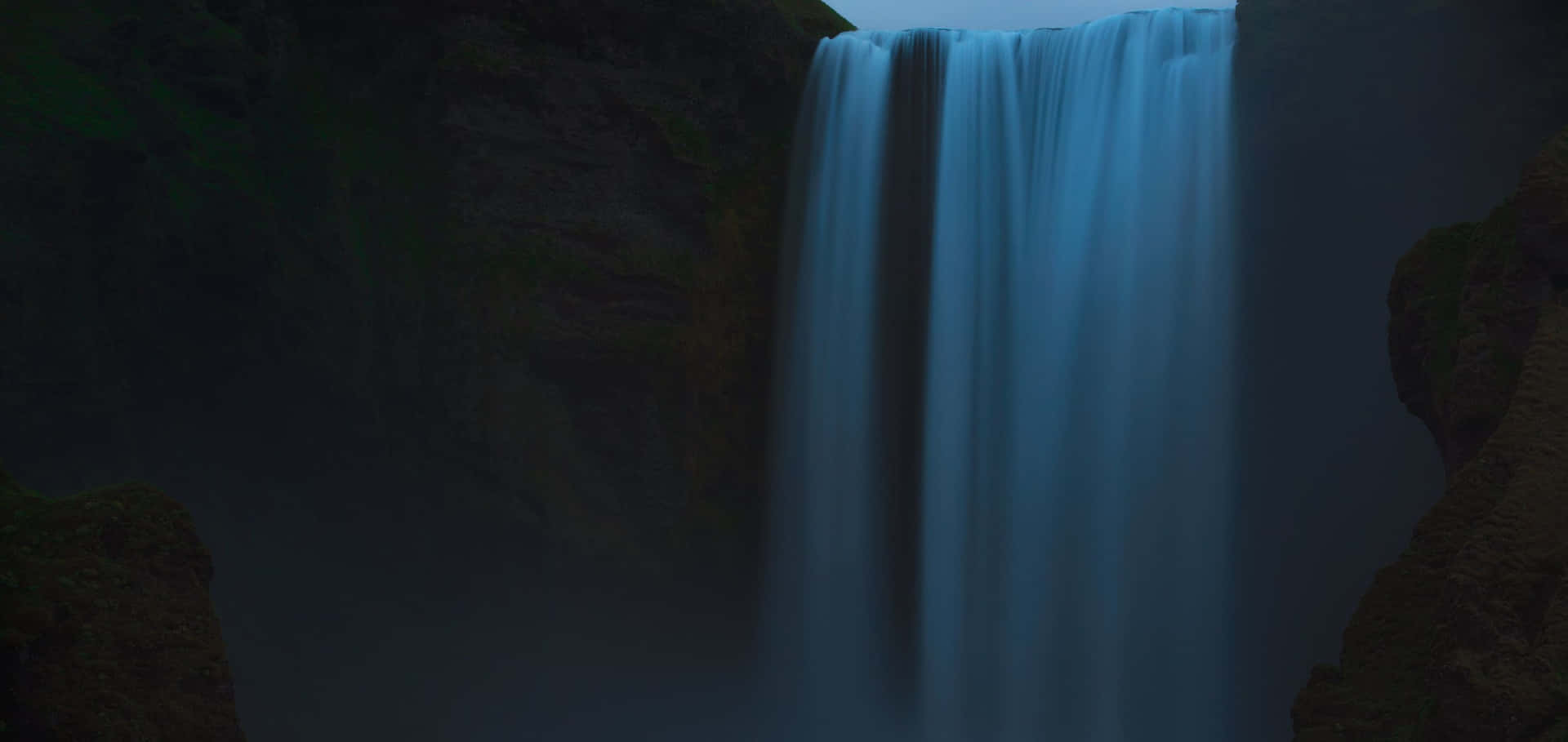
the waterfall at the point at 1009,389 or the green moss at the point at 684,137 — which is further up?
the green moss at the point at 684,137

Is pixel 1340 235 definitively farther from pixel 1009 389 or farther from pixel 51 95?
pixel 51 95

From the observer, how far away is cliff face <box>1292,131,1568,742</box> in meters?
4.50

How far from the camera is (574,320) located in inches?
523

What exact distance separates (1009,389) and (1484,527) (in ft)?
27.0

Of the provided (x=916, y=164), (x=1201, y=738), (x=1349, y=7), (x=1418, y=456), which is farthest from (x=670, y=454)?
(x=1349, y=7)

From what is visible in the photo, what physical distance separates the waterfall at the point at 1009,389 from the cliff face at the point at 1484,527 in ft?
17.0

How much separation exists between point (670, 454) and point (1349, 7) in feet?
28.6

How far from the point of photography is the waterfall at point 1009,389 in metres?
12.2

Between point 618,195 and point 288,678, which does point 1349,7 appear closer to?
point 618,195

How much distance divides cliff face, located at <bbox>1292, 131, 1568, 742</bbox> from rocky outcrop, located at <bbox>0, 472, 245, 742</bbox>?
17.2ft

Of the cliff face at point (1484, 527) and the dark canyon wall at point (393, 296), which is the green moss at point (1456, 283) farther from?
the dark canyon wall at point (393, 296)

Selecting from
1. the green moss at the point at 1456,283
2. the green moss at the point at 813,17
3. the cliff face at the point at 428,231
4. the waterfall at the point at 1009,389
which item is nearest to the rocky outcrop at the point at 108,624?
the green moss at the point at 1456,283

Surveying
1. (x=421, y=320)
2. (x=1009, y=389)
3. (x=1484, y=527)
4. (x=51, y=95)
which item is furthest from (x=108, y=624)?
(x=51, y=95)

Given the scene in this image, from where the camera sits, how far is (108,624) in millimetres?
5199
